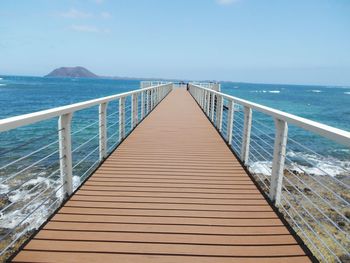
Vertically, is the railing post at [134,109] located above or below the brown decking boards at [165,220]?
above

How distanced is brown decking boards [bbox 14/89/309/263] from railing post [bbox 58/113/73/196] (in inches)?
8.4

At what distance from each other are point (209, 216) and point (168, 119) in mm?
7387

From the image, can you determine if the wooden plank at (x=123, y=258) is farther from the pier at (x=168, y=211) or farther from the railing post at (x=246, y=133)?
the railing post at (x=246, y=133)

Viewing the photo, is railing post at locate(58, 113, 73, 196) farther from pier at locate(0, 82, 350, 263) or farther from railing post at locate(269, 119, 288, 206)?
railing post at locate(269, 119, 288, 206)

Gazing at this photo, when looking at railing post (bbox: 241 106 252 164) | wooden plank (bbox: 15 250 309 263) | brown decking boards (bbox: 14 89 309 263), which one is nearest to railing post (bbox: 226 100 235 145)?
railing post (bbox: 241 106 252 164)

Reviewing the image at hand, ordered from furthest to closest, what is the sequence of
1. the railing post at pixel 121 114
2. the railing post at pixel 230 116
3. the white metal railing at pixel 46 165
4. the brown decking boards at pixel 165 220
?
the railing post at pixel 121 114
the railing post at pixel 230 116
the white metal railing at pixel 46 165
the brown decking boards at pixel 165 220

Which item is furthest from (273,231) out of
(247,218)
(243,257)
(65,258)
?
(65,258)

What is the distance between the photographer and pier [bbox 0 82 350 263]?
8.00 feet

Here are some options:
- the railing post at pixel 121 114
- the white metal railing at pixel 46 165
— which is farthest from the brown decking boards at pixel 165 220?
the railing post at pixel 121 114

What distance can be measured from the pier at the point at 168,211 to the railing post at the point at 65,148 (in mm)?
10

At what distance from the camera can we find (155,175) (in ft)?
14.5

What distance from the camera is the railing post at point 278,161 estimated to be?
340 centimetres

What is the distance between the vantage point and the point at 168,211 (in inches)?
127

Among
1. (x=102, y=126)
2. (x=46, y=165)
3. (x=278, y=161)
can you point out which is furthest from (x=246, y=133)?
(x=46, y=165)
